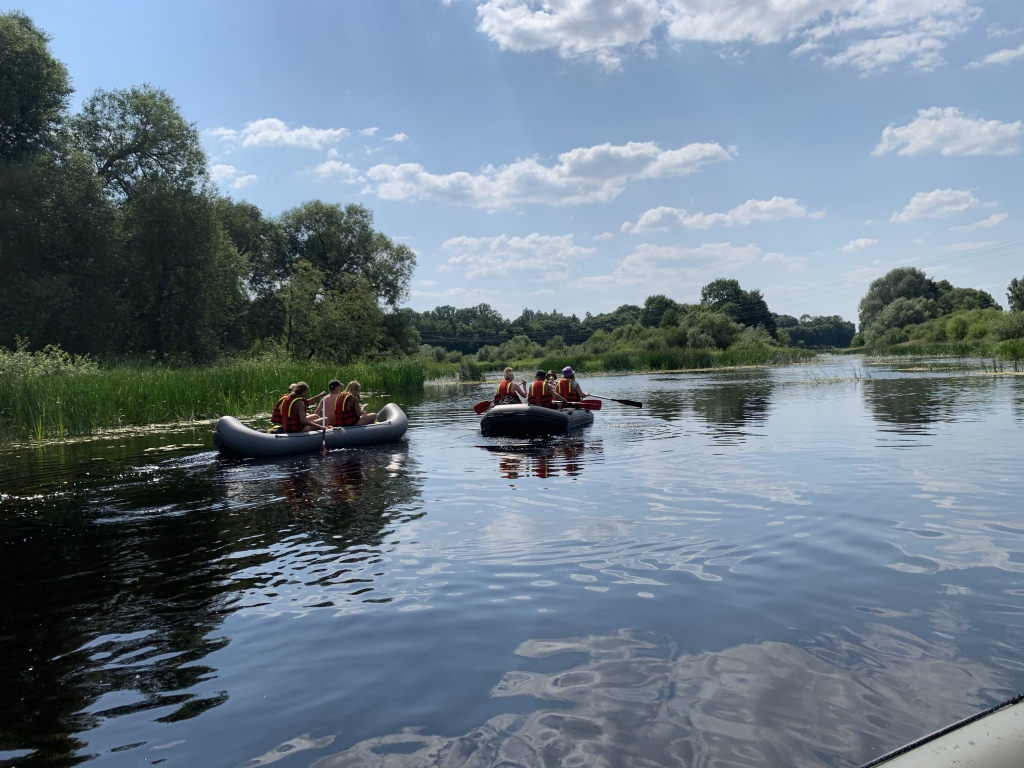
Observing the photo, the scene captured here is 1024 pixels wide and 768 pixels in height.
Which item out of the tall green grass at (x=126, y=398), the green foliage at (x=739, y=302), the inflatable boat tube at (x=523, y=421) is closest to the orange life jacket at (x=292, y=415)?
the inflatable boat tube at (x=523, y=421)

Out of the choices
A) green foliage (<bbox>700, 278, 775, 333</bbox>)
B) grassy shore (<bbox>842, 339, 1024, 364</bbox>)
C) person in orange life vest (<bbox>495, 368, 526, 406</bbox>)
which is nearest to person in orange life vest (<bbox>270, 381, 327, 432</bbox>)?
person in orange life vest (<bbox>495, 368, 526, 406</bbox>)

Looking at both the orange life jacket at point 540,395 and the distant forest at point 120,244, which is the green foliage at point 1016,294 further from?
the orange life jacket at point 540,395

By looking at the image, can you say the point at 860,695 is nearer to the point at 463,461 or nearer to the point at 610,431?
the point at 463,461

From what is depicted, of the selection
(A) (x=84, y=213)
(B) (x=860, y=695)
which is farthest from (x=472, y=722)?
(A) (x=84, y=213)

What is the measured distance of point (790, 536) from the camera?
20.4 ft

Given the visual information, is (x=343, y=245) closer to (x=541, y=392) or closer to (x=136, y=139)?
(x=136, y=139)

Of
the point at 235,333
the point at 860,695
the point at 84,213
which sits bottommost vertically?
the point at 860,695

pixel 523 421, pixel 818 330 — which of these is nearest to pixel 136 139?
pixel 523 421

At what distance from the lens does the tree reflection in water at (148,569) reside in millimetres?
3637

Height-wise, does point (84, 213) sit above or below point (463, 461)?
above

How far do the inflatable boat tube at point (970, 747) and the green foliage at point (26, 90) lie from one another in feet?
111

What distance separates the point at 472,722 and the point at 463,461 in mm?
8123

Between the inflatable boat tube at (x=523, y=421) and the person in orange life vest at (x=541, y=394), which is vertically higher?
the person in orange life vest at (x=541, y=394)

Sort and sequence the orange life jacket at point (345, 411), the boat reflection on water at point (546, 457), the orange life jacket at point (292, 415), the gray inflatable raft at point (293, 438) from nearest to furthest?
1. the boat reflection on water at point (546, 457)
2. the gray inflatable raft at point (293, 438)
3. the orange life jacket at point (292, 415)
4. the orange life jacket at point (345, 411)
